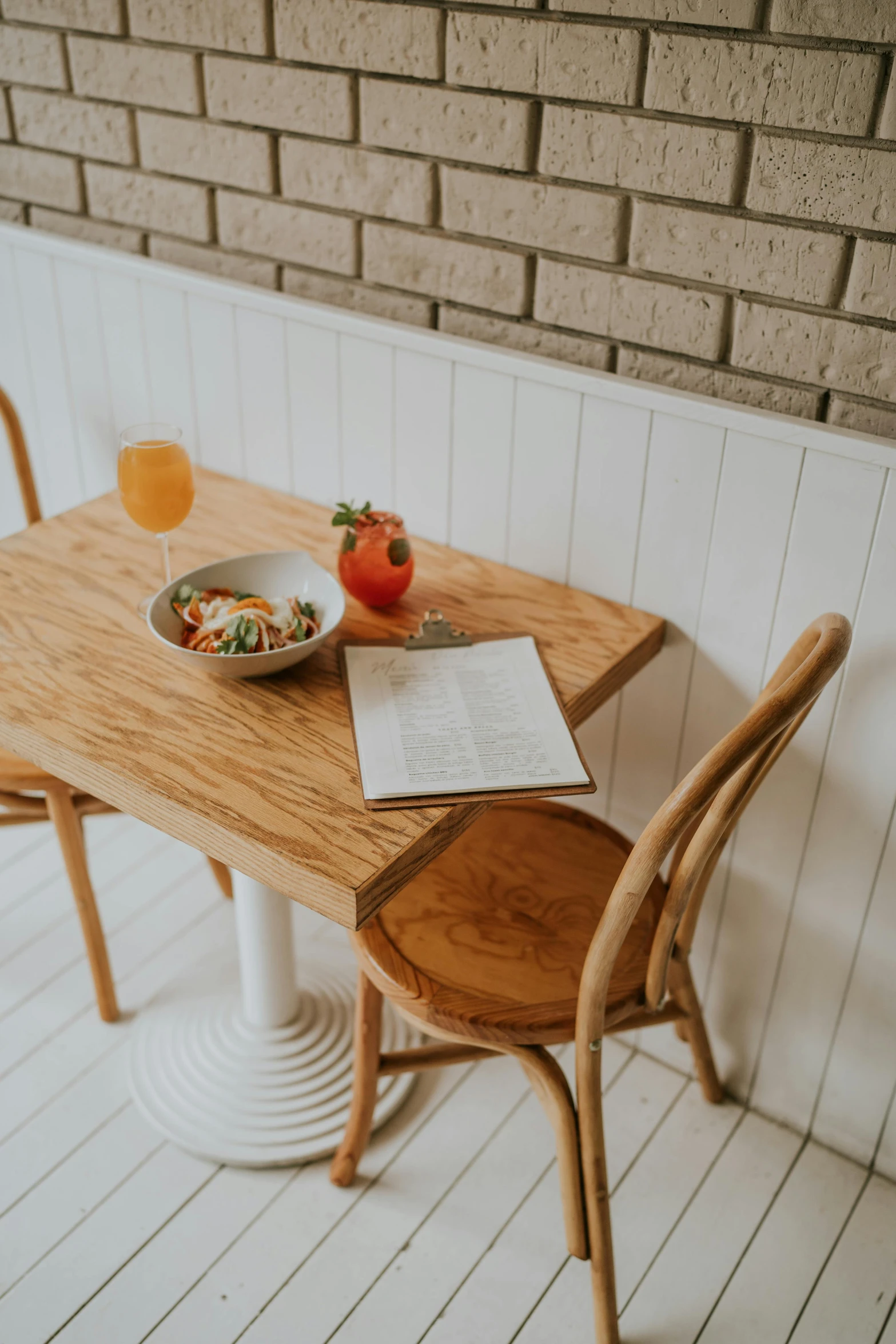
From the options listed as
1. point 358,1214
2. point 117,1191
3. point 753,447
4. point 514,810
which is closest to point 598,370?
point 753,447

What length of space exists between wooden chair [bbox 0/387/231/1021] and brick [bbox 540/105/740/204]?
0.95m

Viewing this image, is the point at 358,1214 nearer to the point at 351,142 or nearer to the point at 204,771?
the point at 204,771

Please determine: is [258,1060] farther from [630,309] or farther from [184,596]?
[630,309]

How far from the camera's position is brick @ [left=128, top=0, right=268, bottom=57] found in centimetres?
156

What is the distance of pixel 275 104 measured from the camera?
1.60m

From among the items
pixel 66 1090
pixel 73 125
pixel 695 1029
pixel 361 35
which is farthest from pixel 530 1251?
pixel 73 125

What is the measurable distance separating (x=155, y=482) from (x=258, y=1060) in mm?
844

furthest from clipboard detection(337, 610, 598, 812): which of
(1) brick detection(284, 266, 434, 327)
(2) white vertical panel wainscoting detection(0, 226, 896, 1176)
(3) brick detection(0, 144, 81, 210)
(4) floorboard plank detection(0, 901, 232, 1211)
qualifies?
(3) brick detection(0, 144, 81, 210)

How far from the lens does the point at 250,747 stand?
1.20 metres

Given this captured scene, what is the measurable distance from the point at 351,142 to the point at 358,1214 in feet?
4.70

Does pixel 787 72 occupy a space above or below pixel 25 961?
above

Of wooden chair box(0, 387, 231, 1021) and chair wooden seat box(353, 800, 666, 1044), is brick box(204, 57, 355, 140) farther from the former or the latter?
chair wooden seat box(353, 800, 666, 1044)

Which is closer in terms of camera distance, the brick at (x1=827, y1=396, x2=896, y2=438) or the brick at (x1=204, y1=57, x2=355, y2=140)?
the brick at (x1=827, y1=396, x2=896, y2=438)

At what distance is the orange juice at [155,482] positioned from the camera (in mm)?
1411
